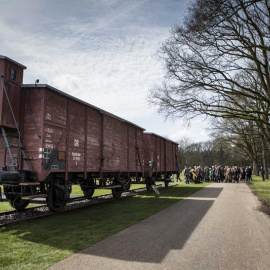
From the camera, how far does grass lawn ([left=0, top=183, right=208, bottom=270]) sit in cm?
474

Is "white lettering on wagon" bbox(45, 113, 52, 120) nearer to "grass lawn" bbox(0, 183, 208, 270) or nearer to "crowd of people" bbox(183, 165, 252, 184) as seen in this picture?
"grass lawn" bbox(0, 183, 208, 270)

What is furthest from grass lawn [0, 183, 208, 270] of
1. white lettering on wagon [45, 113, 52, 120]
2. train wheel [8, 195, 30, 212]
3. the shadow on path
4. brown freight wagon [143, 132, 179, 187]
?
brown freight wagon [143, 132, 179, 187]

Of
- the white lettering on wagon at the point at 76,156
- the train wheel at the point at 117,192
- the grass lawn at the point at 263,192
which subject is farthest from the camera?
the train wheel at the point at 117,192

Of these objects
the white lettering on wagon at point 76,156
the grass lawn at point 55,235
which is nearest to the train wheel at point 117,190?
the white lettering on wagon at point 76,156

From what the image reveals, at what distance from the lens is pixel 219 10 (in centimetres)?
861

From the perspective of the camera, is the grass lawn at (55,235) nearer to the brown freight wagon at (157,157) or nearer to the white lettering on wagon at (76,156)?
the white lettering on wagon at (76,156)

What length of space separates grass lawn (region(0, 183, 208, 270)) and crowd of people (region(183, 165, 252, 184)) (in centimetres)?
1961

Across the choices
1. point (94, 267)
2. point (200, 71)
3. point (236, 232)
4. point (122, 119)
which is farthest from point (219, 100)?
point (94, 267)

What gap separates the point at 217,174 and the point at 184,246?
2669cm

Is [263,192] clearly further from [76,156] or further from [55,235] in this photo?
[55,235]

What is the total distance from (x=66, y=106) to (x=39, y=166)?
244 cm

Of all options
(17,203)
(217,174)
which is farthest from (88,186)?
(217,174)

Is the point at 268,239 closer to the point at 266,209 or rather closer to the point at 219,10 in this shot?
the point at 266,209

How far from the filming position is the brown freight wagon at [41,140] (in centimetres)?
845
